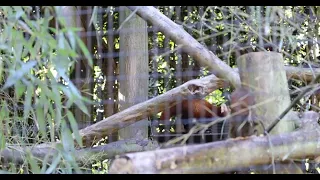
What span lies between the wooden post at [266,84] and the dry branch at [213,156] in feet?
0.20

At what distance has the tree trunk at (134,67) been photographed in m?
2.04

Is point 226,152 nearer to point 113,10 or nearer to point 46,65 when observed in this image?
point 46,65

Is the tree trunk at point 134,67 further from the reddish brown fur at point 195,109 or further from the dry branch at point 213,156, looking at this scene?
the dry branch at point 213,156

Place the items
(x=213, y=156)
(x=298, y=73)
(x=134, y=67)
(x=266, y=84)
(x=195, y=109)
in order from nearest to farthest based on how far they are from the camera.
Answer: (x=213, y=156) → (x=266, y=84) → (x=298, y=73) → (x=195, y=109) → (x=134, y=67)

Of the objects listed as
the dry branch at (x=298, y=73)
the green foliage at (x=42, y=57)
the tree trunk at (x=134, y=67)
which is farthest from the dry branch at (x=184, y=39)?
the tree trunk at (x=134, y=67)

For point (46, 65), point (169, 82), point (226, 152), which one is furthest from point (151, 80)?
point (226, 152)

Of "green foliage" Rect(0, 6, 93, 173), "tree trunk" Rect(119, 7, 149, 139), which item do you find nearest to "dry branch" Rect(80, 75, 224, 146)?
"tree trunk" Rect(119, 7, 149, 139)

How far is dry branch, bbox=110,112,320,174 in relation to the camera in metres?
0.60

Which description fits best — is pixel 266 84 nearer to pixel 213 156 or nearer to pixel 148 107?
pixel 213 156

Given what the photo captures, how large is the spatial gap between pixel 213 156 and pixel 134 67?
1.45 metres

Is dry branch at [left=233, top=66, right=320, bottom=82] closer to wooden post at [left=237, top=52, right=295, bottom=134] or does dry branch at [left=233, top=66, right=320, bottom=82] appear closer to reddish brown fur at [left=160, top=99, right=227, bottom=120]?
reddish brown fur at [left=160, top=99, right=227, bottom=120]

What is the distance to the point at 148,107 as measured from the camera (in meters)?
1.80

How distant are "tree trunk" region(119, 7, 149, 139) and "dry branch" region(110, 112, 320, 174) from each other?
52.6 inches

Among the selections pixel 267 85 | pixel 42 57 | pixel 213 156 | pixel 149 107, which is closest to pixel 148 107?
pixel 149 107
